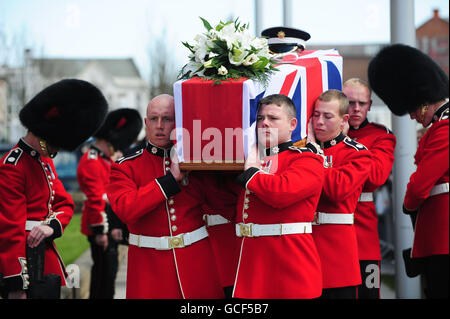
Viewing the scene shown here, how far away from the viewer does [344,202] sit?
4.60m

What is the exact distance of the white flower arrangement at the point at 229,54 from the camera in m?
3.95

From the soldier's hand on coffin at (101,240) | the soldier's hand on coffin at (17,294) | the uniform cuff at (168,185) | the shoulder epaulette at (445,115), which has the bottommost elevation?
the soldier's hand on coffin at (17,294)

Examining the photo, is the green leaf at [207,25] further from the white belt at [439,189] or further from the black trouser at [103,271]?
the black trouser at [103,271]

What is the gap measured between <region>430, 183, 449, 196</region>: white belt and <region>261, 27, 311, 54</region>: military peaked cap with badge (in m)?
1.54

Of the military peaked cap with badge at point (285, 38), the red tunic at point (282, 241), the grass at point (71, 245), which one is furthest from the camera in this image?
the grass at point (71, 245)

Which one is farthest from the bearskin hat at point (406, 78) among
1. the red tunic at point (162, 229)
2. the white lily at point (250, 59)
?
the red tunic at point (162, 229)

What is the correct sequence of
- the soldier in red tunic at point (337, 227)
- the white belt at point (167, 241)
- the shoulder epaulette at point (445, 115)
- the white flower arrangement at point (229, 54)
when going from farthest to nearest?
Answer: the soldier in red tunic at point (337, 227), the white belt at point (167, 241), the shoulder epaulette at point (445, 115), the white flower arrangement at point (229, 54)

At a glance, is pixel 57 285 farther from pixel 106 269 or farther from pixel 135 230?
pixel 106 269

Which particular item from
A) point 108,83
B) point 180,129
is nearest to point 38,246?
point 180,129

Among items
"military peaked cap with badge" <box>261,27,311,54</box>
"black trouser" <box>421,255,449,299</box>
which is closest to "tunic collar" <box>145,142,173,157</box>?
"military peaked cap with badge" <box>261,27,311,54</box>

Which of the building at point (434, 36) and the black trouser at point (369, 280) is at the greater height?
the building at point (434, 36)

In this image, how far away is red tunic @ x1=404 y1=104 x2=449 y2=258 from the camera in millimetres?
3980

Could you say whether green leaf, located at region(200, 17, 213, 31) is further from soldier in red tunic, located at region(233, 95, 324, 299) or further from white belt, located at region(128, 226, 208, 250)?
white belt, located at region(128, 226, 208, 250)

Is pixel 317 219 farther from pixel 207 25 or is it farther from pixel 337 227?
pixel 207 25
